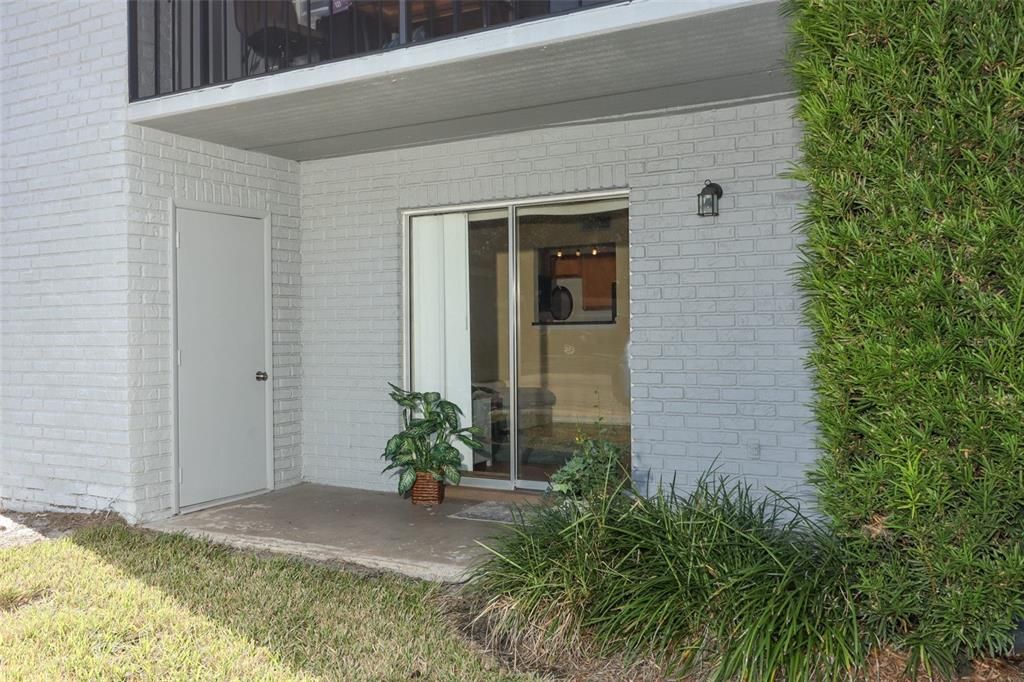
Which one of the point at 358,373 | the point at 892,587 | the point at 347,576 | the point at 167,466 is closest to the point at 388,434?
the point at 358,373

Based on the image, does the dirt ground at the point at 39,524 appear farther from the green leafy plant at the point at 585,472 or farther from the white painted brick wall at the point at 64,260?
the green leafy plant at the point at 585,472

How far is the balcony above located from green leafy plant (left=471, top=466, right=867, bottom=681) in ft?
7.42

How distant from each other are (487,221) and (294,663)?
400 centimetres

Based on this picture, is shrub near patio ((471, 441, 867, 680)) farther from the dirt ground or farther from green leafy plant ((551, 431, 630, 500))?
the dirt ground

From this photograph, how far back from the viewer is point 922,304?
2.76m

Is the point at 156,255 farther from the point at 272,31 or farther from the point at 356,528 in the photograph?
the point at 356,528

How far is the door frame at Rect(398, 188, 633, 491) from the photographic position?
639 cm

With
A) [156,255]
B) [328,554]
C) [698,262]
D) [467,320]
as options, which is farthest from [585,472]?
[156,255]

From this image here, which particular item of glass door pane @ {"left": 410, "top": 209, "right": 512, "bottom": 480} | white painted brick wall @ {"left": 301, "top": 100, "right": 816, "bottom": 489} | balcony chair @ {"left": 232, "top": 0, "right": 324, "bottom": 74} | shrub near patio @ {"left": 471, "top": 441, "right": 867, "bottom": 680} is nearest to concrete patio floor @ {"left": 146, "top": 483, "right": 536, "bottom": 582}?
glass door pane @ {"left": 410, "top": 209, "right": 512, "bottom": 480}

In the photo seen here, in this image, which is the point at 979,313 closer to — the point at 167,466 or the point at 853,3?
the point at 853,3

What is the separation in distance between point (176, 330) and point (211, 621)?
276 cm

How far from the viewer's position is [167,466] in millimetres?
5961

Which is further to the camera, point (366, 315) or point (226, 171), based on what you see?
point (366, 315)

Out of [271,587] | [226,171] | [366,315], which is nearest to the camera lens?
[271,587]
